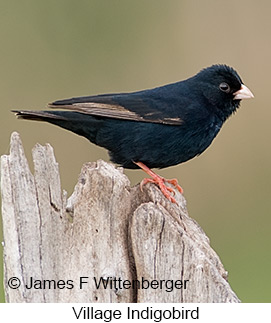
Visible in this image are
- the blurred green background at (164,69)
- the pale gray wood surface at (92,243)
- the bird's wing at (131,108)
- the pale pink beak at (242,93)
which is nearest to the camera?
the pale gray wood surface at (92,243)

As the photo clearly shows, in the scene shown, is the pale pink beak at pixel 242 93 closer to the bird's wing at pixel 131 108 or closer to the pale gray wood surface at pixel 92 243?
the bird's wing at pixel 131 108

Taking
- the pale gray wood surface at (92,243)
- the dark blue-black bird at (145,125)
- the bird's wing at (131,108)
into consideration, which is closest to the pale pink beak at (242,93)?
the dark blue-black bird at (145,125)

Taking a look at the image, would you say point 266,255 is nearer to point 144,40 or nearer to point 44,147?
point 144,40

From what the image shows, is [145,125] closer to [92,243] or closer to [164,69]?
[92,243]

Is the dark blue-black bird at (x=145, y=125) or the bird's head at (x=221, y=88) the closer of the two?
the dark blue-black bird at (x=145, y=125)

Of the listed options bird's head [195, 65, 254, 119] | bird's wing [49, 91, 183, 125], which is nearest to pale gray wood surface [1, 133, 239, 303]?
bird's wing [49, 91, 183, 125]

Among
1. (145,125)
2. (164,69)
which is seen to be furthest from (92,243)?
(164,69)
